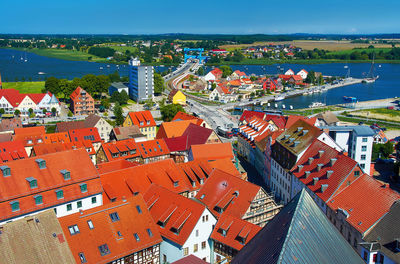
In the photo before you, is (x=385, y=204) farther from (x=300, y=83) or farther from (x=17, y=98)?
(x=300, y=83)

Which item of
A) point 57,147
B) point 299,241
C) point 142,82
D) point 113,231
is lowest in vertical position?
point 113,231

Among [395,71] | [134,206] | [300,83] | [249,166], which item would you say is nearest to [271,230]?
[134,206]

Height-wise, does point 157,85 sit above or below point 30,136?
above

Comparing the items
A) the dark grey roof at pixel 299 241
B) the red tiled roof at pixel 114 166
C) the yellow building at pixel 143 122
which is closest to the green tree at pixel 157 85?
the yellow building at pixel 143 122

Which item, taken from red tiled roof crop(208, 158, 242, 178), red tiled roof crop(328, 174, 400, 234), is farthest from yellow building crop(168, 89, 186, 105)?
red tiled roof crop(328, 174, 400, 234)

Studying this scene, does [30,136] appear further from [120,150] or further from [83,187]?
[83,187]

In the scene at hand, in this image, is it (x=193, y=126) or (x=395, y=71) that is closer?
(x=193, y=126)

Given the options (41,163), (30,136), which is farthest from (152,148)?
(41,163)
